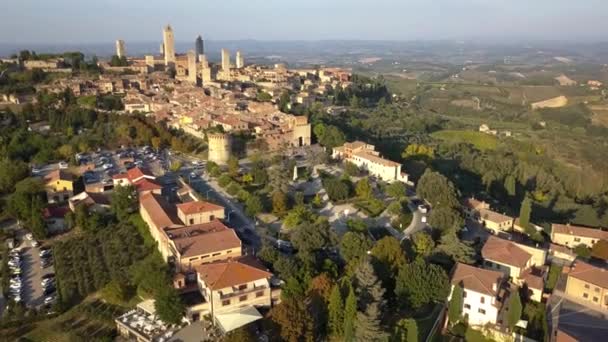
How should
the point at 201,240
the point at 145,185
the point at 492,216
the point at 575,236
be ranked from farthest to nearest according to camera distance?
the point at 492,216, the point at 145,185, the point at 575,236, the point at 201,240

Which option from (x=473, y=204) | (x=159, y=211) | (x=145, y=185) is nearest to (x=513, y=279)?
(x=473, y=204)

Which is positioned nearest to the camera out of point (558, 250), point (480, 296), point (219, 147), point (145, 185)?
point (480, 296)

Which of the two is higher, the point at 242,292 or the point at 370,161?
the point at 370,161

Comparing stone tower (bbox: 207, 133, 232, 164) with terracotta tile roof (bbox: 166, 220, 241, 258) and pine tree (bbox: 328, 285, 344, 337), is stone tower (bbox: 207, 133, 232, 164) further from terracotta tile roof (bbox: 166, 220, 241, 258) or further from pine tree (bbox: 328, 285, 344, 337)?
pine tree (bbox: 328, 285, 344, 337)

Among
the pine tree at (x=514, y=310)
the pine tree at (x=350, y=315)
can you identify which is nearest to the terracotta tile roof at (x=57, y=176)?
the pine tree at (x=350, y=315)

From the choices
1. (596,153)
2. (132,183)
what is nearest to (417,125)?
(596,153)

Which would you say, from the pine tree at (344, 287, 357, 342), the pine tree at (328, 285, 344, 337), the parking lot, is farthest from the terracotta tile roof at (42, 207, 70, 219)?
the pine tree at (344, 287, 357, 342)

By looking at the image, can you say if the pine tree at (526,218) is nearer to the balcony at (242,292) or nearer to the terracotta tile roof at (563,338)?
the terracotta tile roof at (563,338)

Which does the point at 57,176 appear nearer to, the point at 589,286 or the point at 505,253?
the point at 505,253
